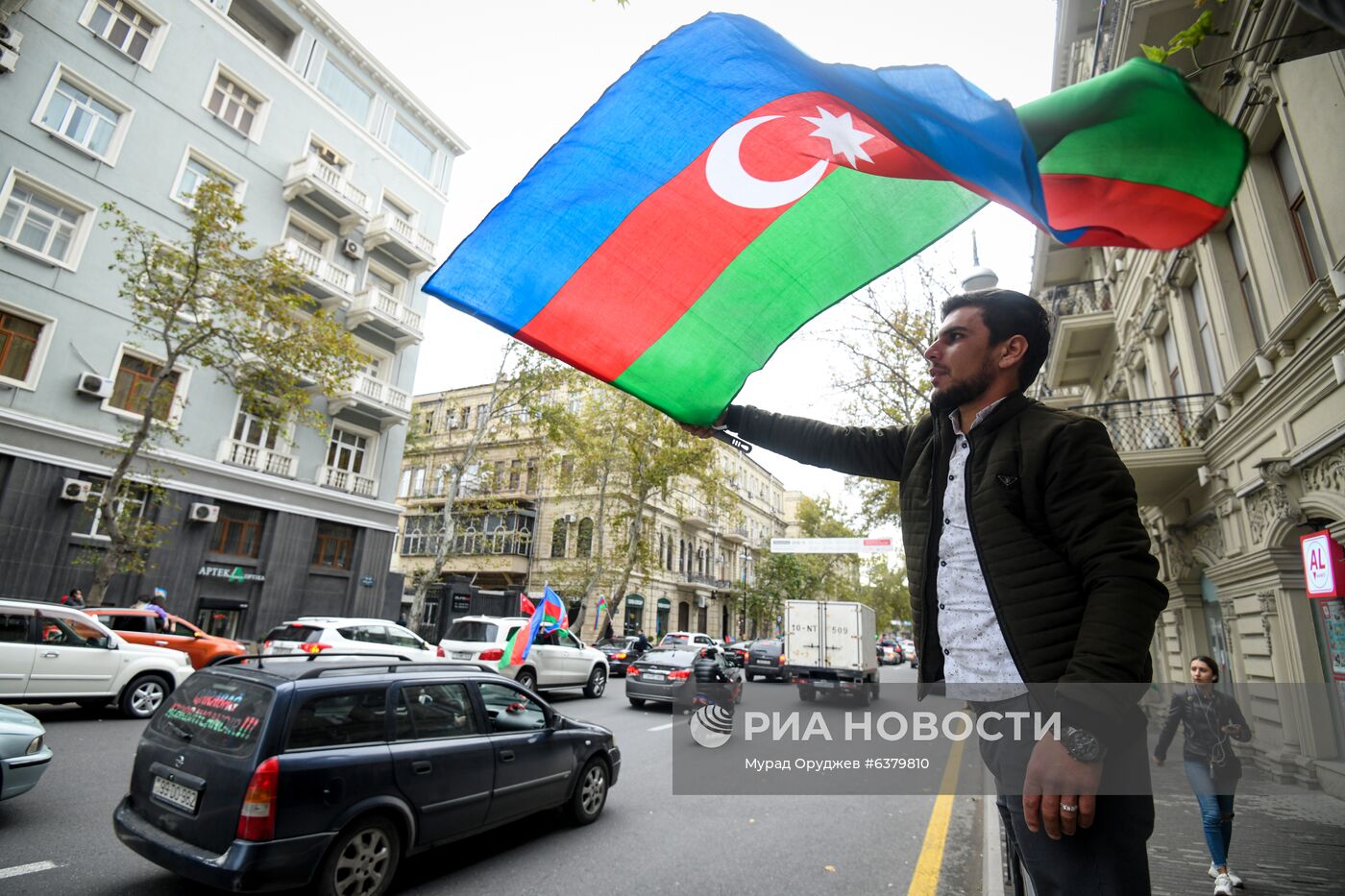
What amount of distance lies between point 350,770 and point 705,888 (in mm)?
2766

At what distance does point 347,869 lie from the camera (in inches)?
178

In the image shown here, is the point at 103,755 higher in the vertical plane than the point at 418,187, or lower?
lower

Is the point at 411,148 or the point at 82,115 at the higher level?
the point at 411,148

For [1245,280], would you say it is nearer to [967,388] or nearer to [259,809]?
[967,388]

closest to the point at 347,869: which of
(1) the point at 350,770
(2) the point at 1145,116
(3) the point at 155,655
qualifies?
(1) the point at 350,770

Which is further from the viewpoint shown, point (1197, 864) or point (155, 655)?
point (155, 655)

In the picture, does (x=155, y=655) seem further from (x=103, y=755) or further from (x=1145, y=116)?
(x=1145, y=116)

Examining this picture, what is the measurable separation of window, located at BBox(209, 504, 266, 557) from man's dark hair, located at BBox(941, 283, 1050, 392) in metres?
22.4

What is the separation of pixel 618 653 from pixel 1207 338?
2060cm

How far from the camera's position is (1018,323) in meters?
2.13

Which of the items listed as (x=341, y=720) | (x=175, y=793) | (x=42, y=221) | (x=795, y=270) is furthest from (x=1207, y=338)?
(x=42, y=221)

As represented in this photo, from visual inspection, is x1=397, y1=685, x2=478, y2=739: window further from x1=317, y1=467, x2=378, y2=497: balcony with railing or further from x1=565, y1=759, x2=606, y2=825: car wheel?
x1=317, y1=467, x2=378, y2=497: balcony with railing

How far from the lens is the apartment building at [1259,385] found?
683 centimetres

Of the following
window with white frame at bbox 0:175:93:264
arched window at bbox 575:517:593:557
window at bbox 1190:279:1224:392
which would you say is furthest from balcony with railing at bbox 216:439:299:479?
window at bbox 1190:279:1224:392
